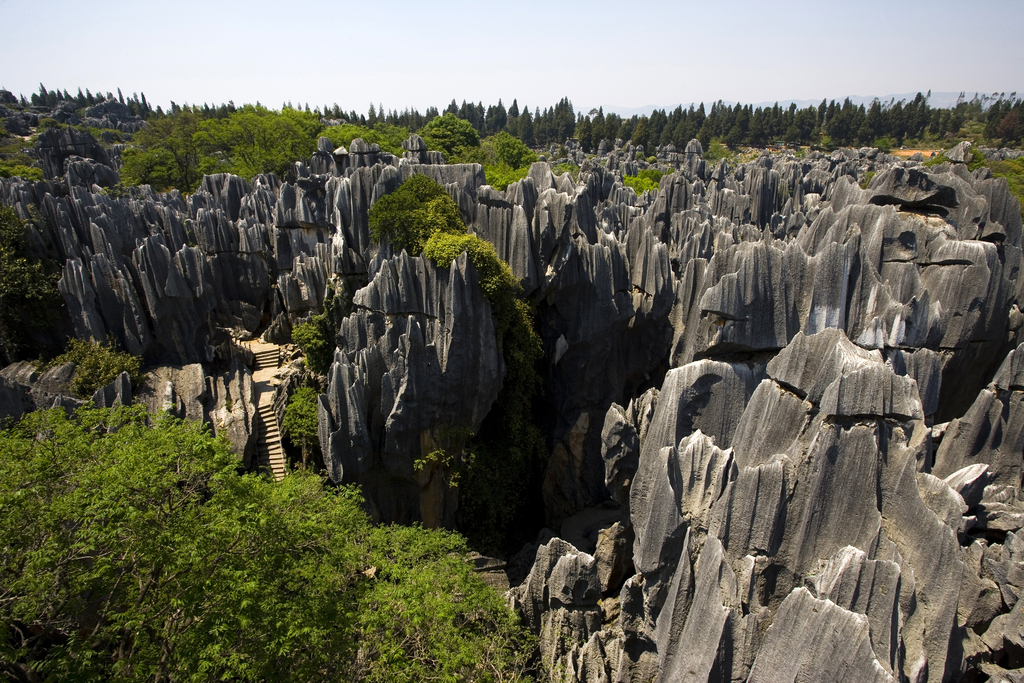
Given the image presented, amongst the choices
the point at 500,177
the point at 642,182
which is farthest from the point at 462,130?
the point at 500,177

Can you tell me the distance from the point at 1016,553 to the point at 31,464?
58.7 feet

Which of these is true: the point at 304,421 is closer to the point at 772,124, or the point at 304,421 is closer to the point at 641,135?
the point at 641,135

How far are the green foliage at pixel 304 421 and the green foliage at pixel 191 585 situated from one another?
6235 millimetres

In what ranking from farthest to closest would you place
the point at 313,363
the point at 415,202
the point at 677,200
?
the point at 677,200 < the point at 313,363 < the point at 415,202

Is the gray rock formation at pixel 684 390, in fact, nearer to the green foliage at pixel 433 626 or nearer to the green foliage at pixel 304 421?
the green foliage at pixel 433 626

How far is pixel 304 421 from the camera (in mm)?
18625

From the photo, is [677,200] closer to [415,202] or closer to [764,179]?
[764,179]

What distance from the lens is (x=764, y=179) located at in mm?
43281

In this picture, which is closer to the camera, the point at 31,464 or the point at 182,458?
the point at 31,464

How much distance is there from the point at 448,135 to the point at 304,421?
4790 cm

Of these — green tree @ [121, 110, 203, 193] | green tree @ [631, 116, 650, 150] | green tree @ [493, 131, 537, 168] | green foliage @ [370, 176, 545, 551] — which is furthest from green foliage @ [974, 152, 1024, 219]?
green tree @ [121, 110, 203, 193]

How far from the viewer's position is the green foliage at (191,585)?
28.1ft

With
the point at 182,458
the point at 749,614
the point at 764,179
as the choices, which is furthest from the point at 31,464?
the point at 764,179

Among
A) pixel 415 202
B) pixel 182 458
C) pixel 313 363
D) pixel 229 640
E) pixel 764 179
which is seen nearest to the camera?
pixel 229 640
